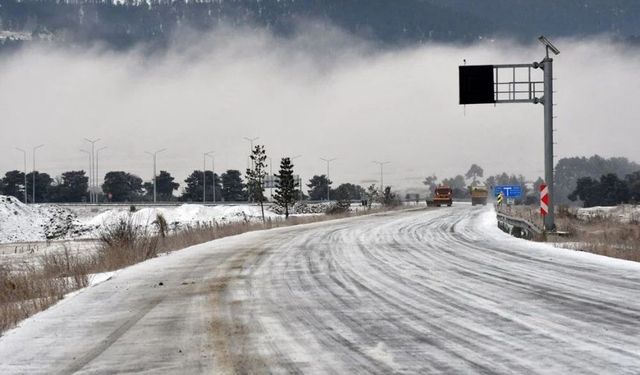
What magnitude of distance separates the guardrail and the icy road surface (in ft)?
25.7

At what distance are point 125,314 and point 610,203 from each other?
387 feet

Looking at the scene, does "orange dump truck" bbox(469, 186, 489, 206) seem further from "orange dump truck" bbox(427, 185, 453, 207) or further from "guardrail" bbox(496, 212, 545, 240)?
"guardrail" bbox(496, 212, 545, 240)

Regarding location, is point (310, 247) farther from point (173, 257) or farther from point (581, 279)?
point (581, 279)

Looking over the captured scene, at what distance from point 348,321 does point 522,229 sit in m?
19.6

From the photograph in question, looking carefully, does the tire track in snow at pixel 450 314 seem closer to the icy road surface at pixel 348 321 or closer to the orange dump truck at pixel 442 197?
the icy road surface at pixel 348 321

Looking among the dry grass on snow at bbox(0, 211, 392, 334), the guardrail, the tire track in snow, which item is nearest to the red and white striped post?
the guardrail

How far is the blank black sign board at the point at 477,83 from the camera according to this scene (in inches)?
1046

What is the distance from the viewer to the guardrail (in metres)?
22.0

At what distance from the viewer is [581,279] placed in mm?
11344

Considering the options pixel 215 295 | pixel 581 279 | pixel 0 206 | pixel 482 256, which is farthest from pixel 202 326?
pixel 0 206

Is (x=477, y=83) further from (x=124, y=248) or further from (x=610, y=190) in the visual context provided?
(x=610, y=190)

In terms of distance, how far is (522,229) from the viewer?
25531 millimetres

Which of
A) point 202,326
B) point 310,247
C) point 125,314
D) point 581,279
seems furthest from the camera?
point 310,247

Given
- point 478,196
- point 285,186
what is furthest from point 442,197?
point 285,186
